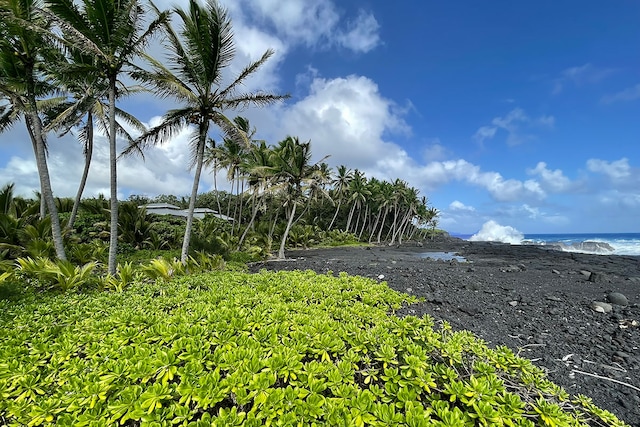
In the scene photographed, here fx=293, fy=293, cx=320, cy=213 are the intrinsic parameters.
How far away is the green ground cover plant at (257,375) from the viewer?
6.07ft

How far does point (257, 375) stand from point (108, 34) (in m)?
9.51

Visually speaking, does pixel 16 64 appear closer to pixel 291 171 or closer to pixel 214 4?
pixel 214 4

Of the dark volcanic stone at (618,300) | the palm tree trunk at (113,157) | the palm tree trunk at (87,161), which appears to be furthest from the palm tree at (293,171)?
the dark volcanic stone at (618,300)

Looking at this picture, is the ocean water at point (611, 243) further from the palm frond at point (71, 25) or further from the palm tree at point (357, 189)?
the palm frond at point (71, 25)

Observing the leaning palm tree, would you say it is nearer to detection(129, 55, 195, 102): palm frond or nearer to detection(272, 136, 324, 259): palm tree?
detection(129, 55, 195, 102): palm frond

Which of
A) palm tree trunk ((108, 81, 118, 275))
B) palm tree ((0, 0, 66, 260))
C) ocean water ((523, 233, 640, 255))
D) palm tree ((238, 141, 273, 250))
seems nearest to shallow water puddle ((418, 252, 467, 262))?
palm tree ((238, 141, 273, 250))

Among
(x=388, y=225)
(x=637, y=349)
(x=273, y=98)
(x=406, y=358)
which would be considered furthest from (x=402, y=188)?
(x=406, y=358)

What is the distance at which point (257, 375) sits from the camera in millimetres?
2035

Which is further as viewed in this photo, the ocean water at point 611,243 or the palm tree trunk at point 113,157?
the ocean water at point 611,243

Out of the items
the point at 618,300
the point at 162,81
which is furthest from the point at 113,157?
the point at 618,300

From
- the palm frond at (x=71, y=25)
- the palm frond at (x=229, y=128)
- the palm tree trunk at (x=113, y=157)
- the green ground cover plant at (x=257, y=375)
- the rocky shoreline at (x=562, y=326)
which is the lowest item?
the rocky shoreline at (x=562, y=326)

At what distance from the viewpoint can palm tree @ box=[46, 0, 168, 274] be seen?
7.25 metres

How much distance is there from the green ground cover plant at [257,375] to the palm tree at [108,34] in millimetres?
6128

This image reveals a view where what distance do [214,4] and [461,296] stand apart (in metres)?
11.1
